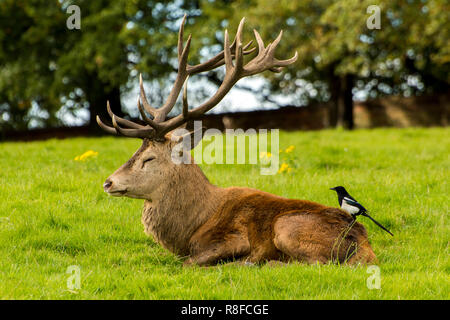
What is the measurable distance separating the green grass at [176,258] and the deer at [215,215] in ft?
0.68

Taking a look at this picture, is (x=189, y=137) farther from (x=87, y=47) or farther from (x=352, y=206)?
(x=87, y=47)

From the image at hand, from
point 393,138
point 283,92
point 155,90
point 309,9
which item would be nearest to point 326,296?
point 393,138

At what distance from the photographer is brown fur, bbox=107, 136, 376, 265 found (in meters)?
5.09

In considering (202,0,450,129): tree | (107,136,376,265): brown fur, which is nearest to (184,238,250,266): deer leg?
(107,136,376,265): brown fur

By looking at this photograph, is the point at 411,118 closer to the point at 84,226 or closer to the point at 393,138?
the point at 393,138

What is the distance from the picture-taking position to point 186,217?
18.3 ft

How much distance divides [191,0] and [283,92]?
6708mm

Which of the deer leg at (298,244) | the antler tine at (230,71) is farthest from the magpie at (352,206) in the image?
the antler tine at (230,71)

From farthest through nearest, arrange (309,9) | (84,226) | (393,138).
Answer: (309,9) < (393,138) < (84,226)

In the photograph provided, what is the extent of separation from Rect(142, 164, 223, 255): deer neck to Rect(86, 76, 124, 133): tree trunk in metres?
15.8

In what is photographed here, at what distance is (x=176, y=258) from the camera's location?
553 centimetres

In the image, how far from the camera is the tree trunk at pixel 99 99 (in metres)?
21.3

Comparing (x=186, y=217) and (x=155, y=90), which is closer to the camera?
(x=186, y=217)

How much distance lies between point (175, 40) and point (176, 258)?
46.8ft
